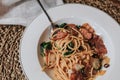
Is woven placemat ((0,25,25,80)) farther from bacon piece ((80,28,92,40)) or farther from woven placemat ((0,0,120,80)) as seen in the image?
bacon piece ((80,28,92,40))

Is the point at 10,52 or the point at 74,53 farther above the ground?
the point at 10,52

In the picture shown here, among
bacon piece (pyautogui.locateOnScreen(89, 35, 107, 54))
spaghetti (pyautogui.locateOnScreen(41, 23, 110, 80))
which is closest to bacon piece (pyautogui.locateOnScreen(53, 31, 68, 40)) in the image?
spaghetti (pyautogui.locateOnScreen(41, 23, 110, 80))

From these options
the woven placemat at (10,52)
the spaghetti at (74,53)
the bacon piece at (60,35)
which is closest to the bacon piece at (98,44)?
the spaghetti at (74,53)

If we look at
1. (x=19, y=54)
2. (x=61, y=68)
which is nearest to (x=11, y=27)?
(x=19, y=54)

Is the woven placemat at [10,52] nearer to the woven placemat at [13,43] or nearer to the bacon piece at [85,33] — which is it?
the woven placemat at [13,43]

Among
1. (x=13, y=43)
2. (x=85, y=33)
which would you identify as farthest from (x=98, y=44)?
(x=13, y=43)

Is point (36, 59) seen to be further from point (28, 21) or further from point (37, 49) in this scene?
point (28, 21)

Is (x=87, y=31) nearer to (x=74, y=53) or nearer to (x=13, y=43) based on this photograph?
(x=74, y=53)
